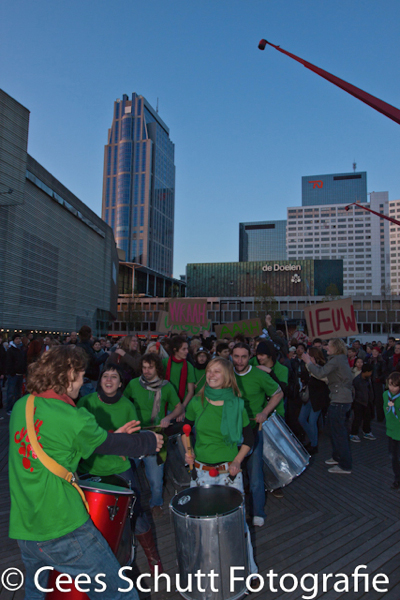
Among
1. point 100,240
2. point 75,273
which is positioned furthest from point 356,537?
point 100,240

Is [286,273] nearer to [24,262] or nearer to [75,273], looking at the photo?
[75,273]

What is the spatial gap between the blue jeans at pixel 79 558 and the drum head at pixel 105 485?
0.31 meters

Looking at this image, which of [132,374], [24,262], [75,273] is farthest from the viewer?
[75,273]

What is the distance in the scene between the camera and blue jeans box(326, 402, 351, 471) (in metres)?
6.23

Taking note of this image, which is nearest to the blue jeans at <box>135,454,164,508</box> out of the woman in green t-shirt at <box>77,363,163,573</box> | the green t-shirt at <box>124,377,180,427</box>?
the green t-shirt at <box>124,377,180,427</box>

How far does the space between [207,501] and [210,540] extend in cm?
27

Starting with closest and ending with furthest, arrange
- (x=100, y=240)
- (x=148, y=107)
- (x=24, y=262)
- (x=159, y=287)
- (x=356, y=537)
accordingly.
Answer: (x=356, y=537) < (x=24, y=262) < (x=100, y=240) < (x=159, y=287) < (x=148, y=107)

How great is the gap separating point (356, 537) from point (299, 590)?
3.95 feet

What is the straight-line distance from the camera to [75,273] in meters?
42.9

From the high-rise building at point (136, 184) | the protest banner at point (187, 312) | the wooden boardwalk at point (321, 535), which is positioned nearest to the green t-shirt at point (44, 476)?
the wooden boardwalk at point (321, 535)

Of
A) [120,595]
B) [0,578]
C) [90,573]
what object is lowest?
[0,578]

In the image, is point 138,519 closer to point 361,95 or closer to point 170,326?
point 361,95

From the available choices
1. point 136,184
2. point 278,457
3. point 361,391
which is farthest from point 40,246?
point 136,184

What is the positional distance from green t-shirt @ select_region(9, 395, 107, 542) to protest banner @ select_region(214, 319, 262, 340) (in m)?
11.2
